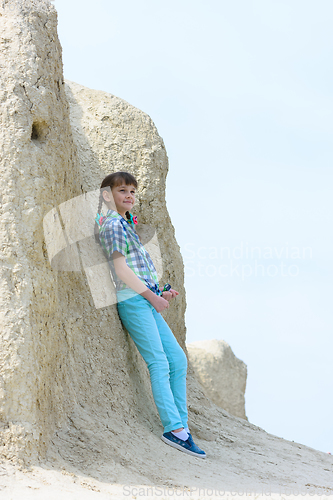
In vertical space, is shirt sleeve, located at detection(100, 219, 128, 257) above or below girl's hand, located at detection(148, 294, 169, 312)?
above

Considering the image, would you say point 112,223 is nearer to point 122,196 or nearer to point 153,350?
point 122,196

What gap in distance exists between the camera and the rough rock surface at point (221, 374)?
11625 millimetres

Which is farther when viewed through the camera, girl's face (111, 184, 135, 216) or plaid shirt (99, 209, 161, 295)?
girl's face (111, 184, 135, 216)

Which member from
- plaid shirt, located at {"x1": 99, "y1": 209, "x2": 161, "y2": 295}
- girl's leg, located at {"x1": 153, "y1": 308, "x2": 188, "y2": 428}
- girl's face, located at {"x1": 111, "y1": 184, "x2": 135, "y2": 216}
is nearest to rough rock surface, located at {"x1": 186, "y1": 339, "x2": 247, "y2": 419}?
girl's leg, located at {"x1": 153, "y1": 308, "x2": 188, "y2": 428}

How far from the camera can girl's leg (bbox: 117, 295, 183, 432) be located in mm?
3889

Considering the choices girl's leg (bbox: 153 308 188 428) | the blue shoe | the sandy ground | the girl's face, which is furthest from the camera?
the girl's face

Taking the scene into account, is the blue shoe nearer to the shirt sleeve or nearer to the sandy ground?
the sandy ground

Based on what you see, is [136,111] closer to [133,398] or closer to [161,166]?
[161,166]

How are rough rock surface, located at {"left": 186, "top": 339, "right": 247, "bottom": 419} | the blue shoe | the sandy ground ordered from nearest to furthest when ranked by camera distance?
the sandy ground < the blue shoe < rough rock surface, located at {"left": 186, "top": 339, "right": 247, "bottom": 419}

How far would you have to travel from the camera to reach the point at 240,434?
17.0 feet

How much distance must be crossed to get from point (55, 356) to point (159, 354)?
909 mm

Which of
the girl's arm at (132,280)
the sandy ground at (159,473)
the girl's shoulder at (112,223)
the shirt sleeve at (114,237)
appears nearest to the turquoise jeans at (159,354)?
the girl's arm at (132,280)

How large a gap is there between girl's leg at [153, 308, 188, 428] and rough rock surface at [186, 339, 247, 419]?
749 cm

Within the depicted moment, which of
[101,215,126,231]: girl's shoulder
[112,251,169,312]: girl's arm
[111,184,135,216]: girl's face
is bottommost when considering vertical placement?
[112,251,169,312]: girl's arm
